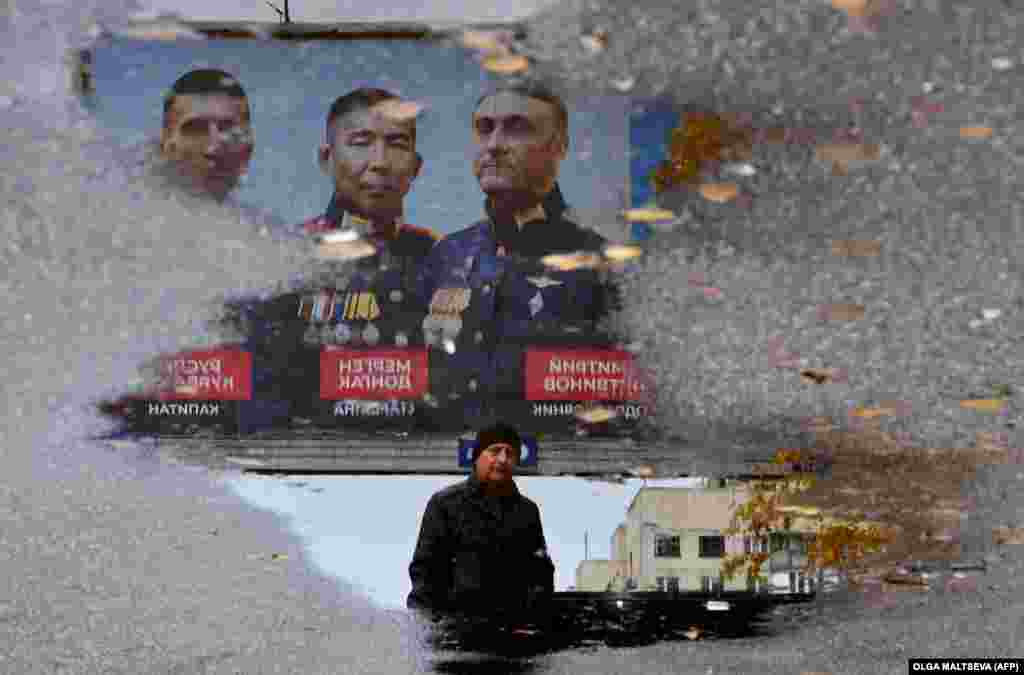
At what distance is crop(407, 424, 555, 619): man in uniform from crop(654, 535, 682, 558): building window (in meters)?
0.32

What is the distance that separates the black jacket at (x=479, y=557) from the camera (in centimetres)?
198

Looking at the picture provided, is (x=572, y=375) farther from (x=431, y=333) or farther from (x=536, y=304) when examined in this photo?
(x=431, y=333)

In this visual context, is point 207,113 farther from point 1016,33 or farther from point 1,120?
point 1016,33

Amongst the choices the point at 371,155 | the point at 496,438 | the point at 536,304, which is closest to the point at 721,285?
the point at 536,304

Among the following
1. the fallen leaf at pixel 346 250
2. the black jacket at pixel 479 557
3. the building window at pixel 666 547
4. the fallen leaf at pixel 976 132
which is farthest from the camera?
the fallen leaf at pixel 346 250

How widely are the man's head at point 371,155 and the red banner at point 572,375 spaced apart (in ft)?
1.77

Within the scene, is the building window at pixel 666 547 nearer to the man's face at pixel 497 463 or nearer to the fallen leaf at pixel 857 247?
the man's face at pixel 497 463

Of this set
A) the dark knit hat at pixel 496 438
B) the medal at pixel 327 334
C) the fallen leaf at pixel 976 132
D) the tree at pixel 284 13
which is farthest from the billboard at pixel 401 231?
the dark knit hat at pixel 496 438

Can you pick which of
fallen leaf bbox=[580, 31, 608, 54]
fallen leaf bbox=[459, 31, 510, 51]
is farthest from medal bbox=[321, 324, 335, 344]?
fallen leaf bbox=[580, 31, 608, 54]

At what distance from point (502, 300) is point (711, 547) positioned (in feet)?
3.63

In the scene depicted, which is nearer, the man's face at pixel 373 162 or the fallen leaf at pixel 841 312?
the fallen leaf at pixel 841 312

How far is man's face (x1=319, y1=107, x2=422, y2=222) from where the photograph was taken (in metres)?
3.30

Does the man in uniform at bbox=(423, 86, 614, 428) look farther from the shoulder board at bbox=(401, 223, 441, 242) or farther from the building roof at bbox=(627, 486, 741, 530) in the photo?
the building roof at bbox=(627, 486, 741, 530)

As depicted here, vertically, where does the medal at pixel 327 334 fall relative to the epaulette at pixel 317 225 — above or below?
below
